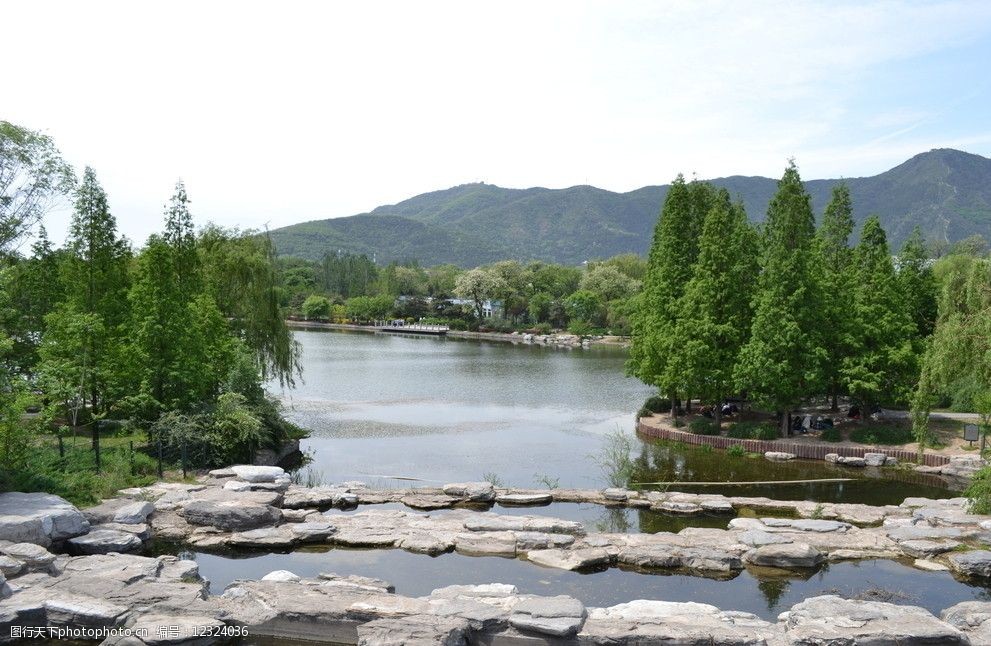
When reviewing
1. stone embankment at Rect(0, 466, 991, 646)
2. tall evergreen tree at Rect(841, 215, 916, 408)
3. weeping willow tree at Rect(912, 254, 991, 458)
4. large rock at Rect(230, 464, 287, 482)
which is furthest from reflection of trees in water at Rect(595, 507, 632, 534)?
tall evergreen tree at Rect(841, 215, 916, 408)

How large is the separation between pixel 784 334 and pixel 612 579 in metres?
15.8

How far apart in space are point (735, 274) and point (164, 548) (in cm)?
2230

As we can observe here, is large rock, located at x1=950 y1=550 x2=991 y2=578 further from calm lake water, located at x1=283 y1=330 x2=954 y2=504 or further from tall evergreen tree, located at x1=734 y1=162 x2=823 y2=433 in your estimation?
tall evergreen tree, located at x1=734 y1=162 x2=823 y2=433

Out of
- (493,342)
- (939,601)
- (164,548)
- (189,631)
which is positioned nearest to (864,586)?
(939,601)

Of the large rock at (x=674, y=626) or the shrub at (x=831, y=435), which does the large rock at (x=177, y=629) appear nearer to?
the large rock at (x=674, y=626)

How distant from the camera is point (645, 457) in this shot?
26.0 meters

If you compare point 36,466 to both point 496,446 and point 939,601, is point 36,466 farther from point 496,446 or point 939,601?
point 939,601

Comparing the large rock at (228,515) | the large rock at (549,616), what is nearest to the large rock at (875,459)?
the large rock at (549,616)

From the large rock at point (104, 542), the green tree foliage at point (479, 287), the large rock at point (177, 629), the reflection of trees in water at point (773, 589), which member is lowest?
the reflection of trees in water at point (773, 589)

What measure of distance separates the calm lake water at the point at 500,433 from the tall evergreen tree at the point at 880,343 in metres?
4.16

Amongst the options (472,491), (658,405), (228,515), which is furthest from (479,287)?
(228,515)

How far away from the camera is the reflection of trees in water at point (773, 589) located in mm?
13352

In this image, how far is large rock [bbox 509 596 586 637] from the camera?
10.9m

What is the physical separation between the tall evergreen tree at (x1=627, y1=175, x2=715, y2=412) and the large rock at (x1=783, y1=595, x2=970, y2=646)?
18.5 meters
